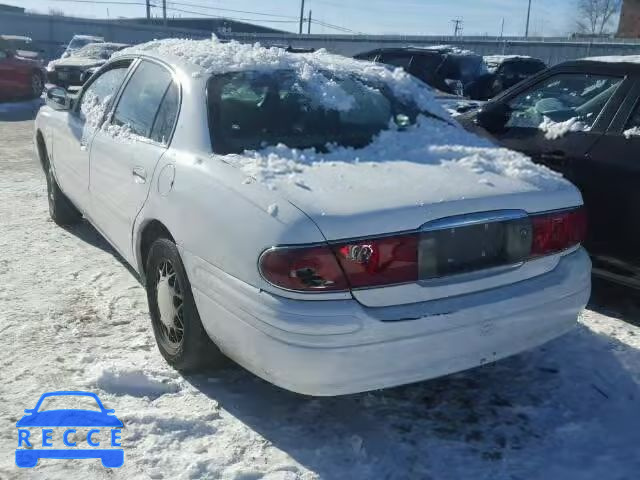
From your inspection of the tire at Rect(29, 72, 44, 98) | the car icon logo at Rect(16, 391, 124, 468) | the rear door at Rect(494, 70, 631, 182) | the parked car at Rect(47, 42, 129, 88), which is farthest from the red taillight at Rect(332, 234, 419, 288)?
the tire at Rect(29, 72, 44, 98)

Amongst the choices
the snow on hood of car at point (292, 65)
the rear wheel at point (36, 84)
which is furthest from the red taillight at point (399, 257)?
the rear wheel at point (36, 84)

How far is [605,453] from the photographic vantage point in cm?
273

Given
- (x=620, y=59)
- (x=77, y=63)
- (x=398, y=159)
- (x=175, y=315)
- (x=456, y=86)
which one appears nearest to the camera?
(x=398, y=159)

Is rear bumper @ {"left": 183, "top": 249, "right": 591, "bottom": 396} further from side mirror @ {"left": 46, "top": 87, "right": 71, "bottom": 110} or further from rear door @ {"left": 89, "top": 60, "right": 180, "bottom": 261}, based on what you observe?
side mirror @ {"left": 46, "top": 87, "right": 71, "bottom": 110}

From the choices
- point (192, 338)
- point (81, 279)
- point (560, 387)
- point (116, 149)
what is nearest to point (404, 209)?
point (192, 338)

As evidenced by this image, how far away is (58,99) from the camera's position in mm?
4973

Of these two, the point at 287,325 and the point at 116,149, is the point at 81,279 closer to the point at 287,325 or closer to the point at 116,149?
the point at 116,149

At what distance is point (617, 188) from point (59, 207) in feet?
14.3

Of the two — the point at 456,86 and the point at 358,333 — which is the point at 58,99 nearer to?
the point at 358,333

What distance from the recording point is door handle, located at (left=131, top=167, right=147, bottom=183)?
11.1 ft

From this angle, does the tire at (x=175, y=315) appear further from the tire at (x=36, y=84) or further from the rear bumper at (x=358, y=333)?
the tire at (x=36, y=84)

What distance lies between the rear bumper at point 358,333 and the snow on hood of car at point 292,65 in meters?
1.21

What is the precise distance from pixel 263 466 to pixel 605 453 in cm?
143

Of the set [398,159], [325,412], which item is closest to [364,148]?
[398,159]
